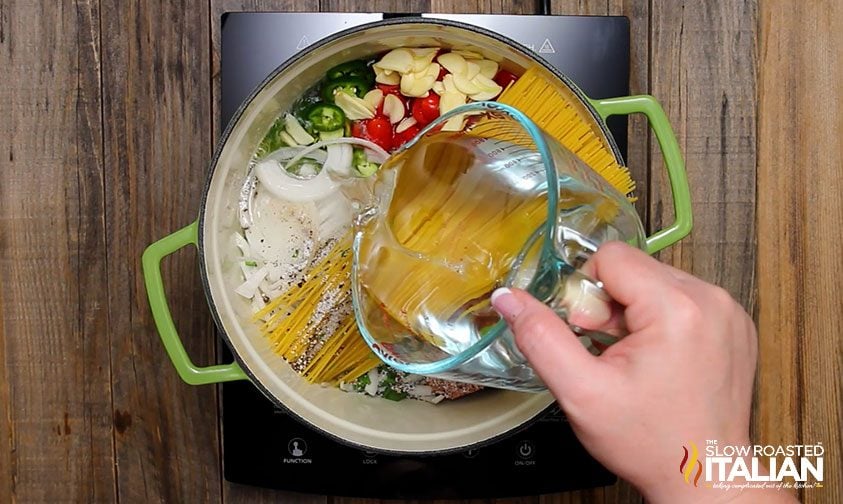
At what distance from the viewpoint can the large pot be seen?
0.79 m

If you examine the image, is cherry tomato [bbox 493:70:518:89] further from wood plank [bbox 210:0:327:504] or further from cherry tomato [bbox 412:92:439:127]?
wood plank [bbox 210:0:327:504]

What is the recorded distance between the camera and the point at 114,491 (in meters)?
0.99

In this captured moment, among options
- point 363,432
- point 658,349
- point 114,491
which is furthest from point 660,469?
point 114,491

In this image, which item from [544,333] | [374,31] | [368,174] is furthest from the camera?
[368,174]

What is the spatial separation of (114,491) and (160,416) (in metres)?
0.12

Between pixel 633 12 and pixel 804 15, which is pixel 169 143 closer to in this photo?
pixel 633 12

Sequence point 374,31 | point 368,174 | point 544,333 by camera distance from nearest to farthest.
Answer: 1. point 544,333
2. point 374,31
3. point 368,174

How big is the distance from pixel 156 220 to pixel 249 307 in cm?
20

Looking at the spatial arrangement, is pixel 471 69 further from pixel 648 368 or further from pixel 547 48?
pixel 648 368

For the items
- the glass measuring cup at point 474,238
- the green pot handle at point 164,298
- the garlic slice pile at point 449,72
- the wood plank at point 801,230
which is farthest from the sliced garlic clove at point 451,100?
the wood plank at point 801,230

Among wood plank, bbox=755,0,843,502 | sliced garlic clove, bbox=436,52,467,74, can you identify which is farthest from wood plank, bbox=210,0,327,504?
wood plank, bbox=755,0,843,502

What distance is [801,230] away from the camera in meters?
1.00

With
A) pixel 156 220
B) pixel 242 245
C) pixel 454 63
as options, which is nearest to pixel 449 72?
pixel 454 63

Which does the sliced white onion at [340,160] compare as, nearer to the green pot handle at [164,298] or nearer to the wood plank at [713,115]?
the green pot handle at [164,298]
